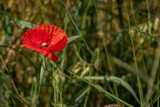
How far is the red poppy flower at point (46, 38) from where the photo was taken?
697 mm

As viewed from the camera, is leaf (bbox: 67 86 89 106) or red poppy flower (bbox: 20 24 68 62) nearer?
red poppy flower (bbox: 20 24 68 62)

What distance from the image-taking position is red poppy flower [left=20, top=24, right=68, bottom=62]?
27.4 inches

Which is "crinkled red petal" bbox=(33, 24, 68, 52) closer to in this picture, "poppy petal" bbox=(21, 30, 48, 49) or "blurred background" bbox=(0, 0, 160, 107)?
"poppy petal" bbox=(21, 30, 48, 49)

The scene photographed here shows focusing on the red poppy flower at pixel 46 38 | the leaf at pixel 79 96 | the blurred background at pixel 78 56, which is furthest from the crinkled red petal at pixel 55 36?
the leaf at pixel 79 96

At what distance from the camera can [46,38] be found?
2.65ft

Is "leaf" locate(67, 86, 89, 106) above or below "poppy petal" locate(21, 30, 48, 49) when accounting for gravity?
below

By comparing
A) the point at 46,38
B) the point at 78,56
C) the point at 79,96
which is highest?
the point at 46,38

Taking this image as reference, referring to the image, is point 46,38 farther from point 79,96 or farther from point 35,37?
point 79,96

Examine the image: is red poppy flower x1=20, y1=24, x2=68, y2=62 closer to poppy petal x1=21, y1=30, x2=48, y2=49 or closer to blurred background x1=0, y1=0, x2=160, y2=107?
poppy petal x1=21, y1=30, x2=48, y2=49

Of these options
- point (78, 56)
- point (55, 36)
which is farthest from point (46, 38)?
point (78, 56)

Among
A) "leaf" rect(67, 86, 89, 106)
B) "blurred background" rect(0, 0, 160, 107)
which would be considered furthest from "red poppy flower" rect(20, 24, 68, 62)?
"leaf" rect(67, 86, 89, 106)

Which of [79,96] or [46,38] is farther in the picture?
[79,96]

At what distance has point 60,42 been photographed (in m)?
0.71

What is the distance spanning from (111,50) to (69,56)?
0.32 m
